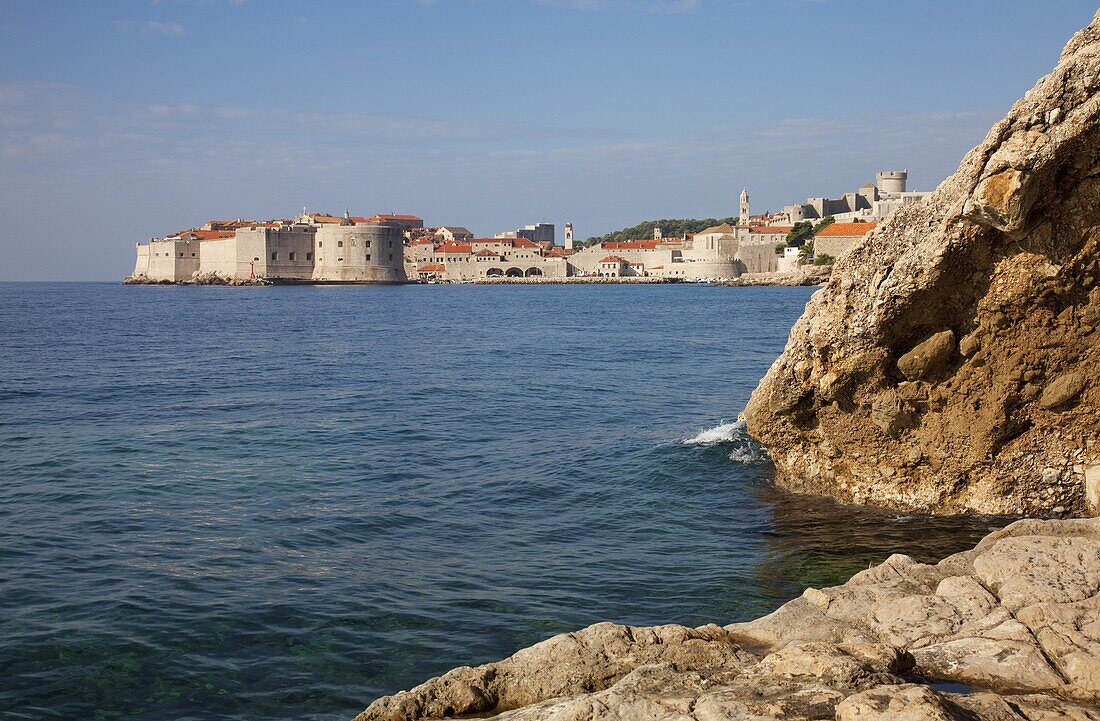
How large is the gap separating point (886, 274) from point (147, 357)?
21.2 m

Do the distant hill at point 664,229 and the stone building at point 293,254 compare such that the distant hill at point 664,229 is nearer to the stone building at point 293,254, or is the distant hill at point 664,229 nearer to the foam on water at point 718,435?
the stone building at point 293,254

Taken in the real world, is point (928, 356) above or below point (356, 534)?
above

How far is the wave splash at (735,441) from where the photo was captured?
1037 cm

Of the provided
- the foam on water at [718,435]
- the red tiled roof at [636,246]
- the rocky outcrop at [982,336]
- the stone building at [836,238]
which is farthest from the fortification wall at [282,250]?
the rocky outcrop at [982,336]

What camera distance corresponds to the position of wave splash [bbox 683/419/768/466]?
10.4 metres

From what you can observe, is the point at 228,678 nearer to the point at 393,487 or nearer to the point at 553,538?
the point at 553,538

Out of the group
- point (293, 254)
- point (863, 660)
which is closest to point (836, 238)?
point (293, 254)

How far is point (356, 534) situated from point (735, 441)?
517cm

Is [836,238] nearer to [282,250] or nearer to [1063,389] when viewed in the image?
[282,250]

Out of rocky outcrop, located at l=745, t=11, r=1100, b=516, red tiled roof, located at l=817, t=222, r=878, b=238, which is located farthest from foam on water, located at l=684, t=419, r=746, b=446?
red tiled roof, located at l=817, t=222, r=878, b=238

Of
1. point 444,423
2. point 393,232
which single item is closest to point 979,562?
point 444,423

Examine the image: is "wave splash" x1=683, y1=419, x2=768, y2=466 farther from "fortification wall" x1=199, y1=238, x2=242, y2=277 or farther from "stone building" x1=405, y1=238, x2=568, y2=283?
"stone building" x1=405, y1=238, x2=568, y2=283

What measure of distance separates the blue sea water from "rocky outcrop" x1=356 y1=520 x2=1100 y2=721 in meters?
1.33

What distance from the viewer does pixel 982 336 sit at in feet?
22.4
